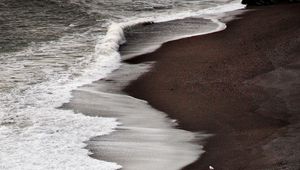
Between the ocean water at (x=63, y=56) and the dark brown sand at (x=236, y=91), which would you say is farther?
the ocean water at (x=63, y=56)

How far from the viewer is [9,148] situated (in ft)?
29.8

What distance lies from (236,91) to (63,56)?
5.80m

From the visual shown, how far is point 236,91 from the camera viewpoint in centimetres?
1188

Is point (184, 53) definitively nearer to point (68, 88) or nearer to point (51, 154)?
point (68, 88)

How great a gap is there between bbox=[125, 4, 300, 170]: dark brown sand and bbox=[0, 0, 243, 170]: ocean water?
134 centimetres

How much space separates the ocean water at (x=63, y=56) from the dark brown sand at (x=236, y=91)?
1.34 metres

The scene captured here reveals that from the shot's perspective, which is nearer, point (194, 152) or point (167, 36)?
point (194, 152)

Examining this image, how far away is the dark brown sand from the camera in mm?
8578

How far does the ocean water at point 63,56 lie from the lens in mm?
9164

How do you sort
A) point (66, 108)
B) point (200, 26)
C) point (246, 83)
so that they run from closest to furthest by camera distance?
point (66, 108), point (246, 83), point (200, 26)

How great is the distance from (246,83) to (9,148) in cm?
529

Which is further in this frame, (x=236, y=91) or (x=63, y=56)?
(x=63, y=56)

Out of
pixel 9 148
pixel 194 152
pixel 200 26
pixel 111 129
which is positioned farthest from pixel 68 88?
pixel 200 26

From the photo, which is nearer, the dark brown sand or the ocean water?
the dark brown sand
